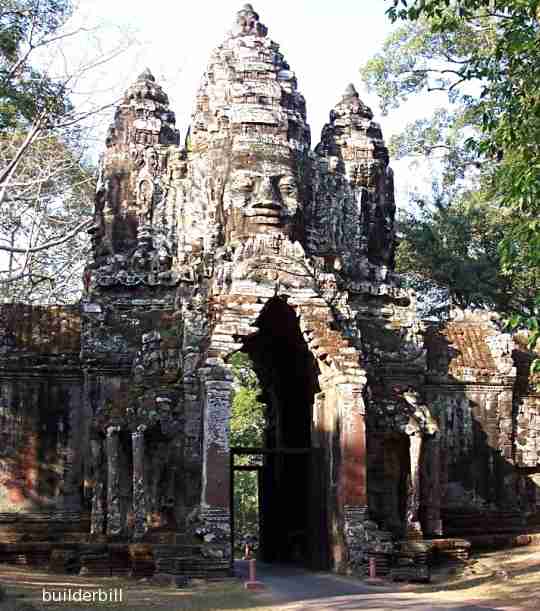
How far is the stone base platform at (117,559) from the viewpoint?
15.5 m

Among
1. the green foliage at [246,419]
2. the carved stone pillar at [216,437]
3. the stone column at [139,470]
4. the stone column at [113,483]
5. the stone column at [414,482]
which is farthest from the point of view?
the green foliage at [246,419]

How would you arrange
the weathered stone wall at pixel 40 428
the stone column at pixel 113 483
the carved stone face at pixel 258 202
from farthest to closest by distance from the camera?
the weathered stone wall at pixel 40 428 → the carved stone face at pixel 258 202 → the stone column at pixel 113 483

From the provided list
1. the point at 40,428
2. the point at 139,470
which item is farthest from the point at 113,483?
the point at 40,428

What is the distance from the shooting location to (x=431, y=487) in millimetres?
18484

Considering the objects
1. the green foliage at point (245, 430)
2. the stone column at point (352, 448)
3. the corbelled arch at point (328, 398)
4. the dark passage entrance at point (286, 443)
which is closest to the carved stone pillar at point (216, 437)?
the corbelled arch at point (328, 398)

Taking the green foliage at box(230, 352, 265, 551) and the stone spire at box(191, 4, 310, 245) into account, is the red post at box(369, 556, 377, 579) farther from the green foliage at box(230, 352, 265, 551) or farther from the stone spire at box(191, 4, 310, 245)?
the green foliage at box(230, 352, 265, 551)

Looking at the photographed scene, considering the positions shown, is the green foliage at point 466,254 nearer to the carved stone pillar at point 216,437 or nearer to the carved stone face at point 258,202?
the carved stone face at point 258,202

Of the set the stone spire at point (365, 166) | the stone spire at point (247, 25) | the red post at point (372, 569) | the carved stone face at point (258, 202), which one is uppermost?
→ the stone spire at point (247, 25)

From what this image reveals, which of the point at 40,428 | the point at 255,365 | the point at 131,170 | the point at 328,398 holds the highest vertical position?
the point at 131,170

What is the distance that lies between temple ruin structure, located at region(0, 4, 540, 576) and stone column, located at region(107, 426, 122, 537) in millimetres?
39

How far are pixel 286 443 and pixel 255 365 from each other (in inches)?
72.8

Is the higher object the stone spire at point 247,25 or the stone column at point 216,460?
the stone spire at point 247,25

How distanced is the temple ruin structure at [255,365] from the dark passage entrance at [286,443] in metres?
0.06

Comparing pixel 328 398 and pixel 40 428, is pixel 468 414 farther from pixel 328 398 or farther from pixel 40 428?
pixel 40 428
